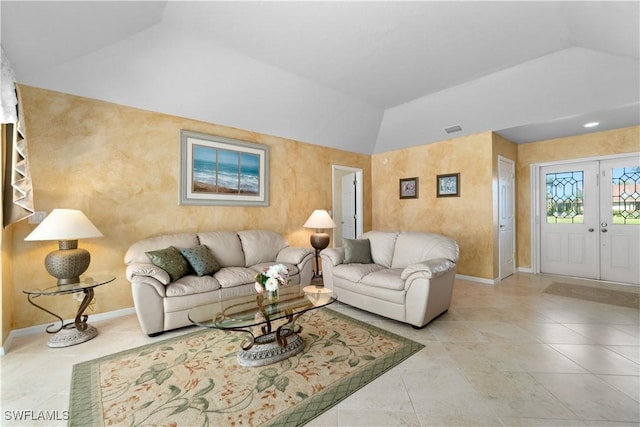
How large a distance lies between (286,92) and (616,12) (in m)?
3.30

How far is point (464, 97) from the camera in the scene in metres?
3.95

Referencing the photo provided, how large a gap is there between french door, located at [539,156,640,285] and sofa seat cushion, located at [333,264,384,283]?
368 cm

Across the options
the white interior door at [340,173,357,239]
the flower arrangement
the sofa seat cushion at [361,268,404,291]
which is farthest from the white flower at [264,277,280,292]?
the white interior door at [340,173,357,239]

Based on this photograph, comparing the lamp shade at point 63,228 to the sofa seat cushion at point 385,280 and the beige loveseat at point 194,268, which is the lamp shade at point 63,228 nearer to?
the beige loveseat at point 194,268

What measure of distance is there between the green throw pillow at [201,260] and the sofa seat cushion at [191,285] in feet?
0.33

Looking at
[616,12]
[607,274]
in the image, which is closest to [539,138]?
[607,274]

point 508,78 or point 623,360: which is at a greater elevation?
point 508,78

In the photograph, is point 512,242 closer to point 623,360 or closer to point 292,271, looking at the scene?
point 623,360

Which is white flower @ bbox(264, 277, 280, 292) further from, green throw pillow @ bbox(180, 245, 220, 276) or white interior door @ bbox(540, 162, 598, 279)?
white interior door @ bbox(540, 162, 598, 279)

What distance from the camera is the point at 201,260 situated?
302 cm

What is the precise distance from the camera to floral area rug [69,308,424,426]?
5.17ft

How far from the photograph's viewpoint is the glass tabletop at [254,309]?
1958 mm

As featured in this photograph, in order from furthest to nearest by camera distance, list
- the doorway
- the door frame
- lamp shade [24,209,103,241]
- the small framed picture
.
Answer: the doorway < the small framed picture < the door frame < lamp shade [24,209,103,241]

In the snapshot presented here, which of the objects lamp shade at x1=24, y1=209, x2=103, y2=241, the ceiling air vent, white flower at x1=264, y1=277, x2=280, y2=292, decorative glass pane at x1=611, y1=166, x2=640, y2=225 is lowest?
white flower at x1=264, y1=277, x2=280, y2=292
